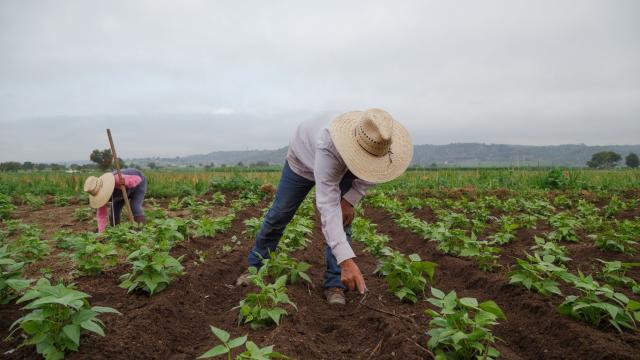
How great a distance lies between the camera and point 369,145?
2855mm

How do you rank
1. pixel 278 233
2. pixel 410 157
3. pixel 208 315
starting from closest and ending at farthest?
1. pixel 410 157
2. pixel 208 315
3. pixel 278 233

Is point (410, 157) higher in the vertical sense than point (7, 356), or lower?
higher

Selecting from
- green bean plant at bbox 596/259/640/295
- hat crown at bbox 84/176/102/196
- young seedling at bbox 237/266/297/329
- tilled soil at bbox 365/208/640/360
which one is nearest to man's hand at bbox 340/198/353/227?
young seedling at bbox 237/266/297/329

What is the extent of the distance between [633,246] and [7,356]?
19.8ft

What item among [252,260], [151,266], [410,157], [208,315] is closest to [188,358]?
[208,315]

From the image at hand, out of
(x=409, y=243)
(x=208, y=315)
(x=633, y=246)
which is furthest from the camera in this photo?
(x=409, y=243)

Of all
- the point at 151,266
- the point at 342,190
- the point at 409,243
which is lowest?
the point at 409,243

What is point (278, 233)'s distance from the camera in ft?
13.5

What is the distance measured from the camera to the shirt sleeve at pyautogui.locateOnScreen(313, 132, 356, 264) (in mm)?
3037

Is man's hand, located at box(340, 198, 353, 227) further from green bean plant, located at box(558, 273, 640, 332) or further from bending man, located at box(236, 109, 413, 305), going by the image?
green bean plant, located at box(558, 273, 640, 332)

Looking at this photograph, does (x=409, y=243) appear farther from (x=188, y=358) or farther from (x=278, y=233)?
(x=188, y=358)

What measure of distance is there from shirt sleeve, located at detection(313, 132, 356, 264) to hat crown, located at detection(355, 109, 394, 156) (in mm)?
269

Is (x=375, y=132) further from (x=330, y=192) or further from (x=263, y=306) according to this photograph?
(x=263, y=306)

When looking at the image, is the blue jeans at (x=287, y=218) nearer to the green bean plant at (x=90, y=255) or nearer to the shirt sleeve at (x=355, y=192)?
the shirt sleeve at (x=355, y=192)
